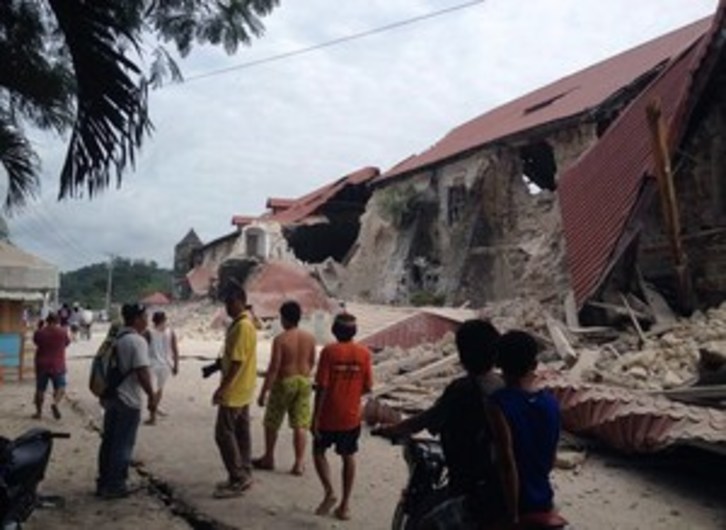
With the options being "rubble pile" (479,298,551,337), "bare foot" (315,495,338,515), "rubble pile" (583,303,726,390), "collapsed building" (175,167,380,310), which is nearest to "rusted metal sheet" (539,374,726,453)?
"rubble pile" (583,303,726,390)

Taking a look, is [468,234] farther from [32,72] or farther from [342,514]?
[32,72]

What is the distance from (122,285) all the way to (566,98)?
218 ft

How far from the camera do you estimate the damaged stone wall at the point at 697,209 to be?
1084 centimetres

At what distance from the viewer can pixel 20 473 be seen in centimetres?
392

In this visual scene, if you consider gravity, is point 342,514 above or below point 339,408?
below

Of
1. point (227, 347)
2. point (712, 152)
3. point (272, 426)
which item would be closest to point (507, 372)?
point (227, 347)

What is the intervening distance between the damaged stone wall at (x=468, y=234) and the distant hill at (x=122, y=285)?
1761 inches

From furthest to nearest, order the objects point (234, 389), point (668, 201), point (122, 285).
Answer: point (122, 285)
point (668, 201)
point (234, 389)

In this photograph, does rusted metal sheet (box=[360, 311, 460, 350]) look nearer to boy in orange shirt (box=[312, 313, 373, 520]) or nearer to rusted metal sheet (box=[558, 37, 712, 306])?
rusted metal sheet (box=[558, 37, 712, 306])

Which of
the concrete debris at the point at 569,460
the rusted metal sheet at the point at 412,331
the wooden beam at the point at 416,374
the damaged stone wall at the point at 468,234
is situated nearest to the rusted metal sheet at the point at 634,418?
the concrete debris at the point at 569,460

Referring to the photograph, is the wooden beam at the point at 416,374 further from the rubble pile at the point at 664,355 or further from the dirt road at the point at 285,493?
the rubble pile at the point at 664,355

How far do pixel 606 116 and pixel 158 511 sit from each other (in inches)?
617

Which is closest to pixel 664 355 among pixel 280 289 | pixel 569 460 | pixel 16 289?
pixel 569 460

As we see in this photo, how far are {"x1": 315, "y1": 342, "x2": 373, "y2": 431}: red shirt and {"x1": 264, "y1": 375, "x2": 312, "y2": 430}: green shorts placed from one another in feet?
3.69
